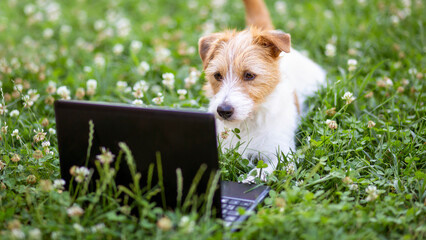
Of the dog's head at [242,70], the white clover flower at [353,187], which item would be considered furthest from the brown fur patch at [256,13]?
the white clover flower at [353,187]

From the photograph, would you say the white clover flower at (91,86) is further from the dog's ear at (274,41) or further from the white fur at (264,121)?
the dog's ear at (274,41)

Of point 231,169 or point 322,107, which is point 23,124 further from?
point 322,107

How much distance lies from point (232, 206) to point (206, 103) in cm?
176

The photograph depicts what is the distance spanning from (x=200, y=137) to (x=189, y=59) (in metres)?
2.99

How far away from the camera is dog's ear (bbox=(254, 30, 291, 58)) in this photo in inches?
127

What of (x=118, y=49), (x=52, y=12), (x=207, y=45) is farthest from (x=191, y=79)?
(x=52, y=12)

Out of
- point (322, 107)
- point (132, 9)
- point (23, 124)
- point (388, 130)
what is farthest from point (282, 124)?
point (132, 9)

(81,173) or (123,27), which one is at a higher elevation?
(123,27)

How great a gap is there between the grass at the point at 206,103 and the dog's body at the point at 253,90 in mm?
201

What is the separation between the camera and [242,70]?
3.30 meters

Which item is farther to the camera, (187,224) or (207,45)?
(207,45)

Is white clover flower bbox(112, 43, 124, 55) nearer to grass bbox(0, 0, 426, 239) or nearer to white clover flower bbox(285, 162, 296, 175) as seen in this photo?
grass bbox(0, 0, 426, 239)

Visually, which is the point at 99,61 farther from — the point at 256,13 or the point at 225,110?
the point at 225,110

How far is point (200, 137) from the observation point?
2211 millimetres
